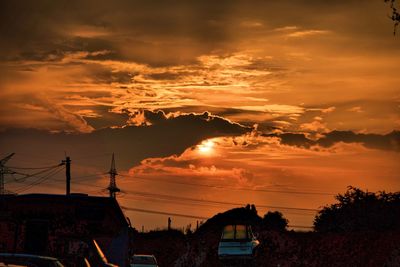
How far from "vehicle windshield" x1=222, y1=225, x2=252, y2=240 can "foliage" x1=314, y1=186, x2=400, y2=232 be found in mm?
8073

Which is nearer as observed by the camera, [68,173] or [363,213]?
[363,213]

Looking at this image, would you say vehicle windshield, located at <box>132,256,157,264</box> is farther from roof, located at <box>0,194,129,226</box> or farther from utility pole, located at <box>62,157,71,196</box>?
utility pole, located at <box>62,157,71,196</box>

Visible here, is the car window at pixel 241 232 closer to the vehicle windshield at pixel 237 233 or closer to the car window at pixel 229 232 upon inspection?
the vehicle windshield at pixel 237 233

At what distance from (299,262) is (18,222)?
79.8 feet

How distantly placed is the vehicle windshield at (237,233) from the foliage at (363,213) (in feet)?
26.5

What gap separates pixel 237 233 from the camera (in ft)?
184

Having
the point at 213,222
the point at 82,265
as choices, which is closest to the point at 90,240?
the point at 82,265

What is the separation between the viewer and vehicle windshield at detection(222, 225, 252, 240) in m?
56.1

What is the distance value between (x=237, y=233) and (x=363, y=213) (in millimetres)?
10769

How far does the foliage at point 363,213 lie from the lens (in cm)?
5794

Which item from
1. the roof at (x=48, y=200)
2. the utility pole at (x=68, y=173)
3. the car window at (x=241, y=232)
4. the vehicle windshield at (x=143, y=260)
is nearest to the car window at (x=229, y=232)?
the car window at (x=241, y=232)

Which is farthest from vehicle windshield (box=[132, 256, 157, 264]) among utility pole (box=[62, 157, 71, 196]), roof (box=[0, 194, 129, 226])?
utility pole (box=[62, 157, 71, 196])

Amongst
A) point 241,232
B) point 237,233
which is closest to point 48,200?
point 237,233

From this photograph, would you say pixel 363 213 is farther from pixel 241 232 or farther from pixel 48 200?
pixel 48 200
